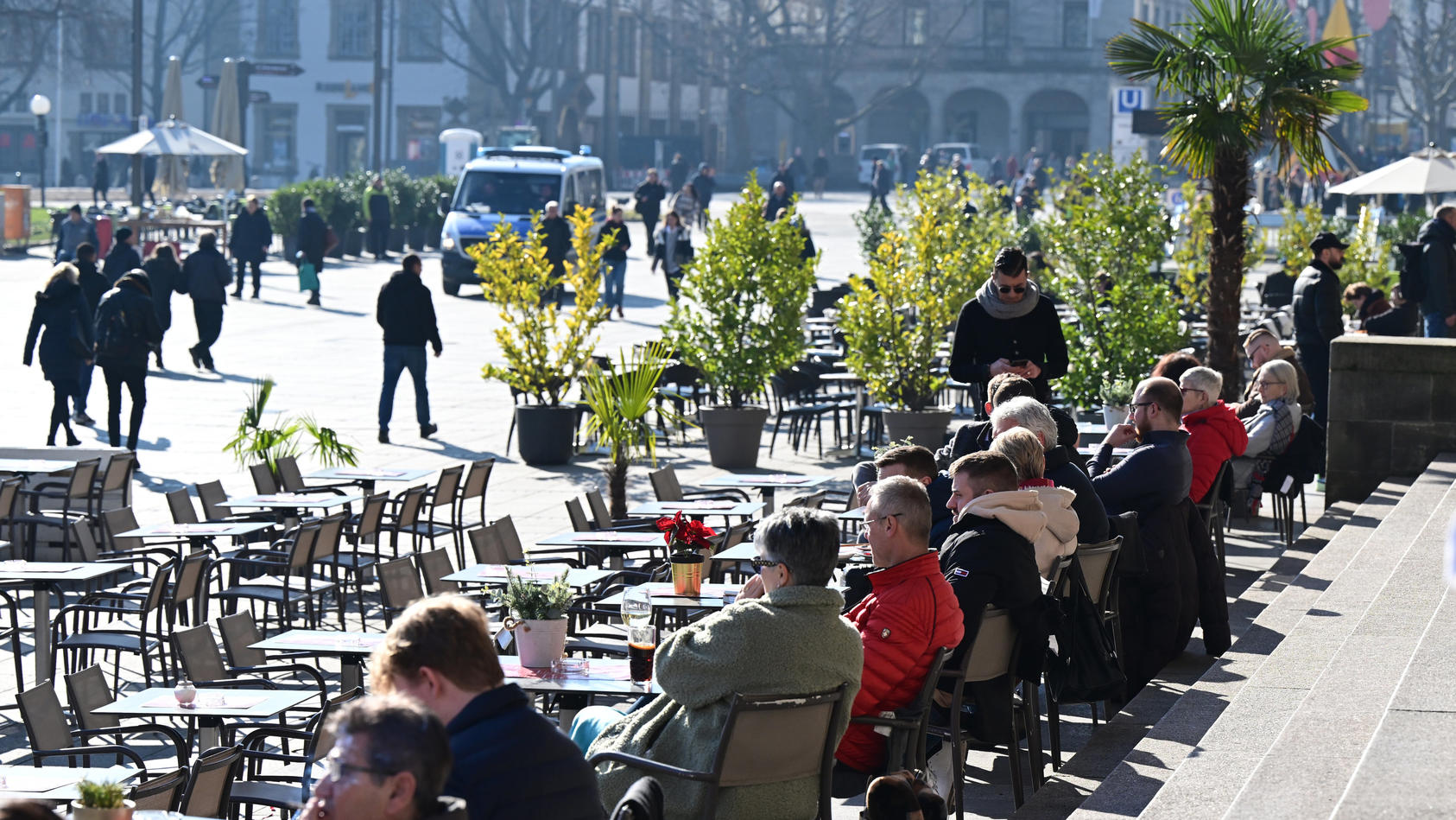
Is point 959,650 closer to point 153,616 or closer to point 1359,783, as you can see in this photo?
point 1359,783

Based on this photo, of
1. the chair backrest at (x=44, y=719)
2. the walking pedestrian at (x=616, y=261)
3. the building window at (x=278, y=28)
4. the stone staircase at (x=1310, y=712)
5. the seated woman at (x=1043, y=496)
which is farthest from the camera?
the building window at (x=278, y=28)

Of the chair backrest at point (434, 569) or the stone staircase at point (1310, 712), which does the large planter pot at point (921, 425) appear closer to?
the stone staircase at point (1310, 712)

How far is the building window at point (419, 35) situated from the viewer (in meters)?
75.8

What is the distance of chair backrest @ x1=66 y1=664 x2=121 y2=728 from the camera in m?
Result: 6.42

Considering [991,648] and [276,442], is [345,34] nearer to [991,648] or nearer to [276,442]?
[276,442]

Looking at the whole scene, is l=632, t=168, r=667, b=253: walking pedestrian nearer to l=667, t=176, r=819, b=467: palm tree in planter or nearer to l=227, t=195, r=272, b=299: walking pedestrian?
l=227, t=195, r=272, b=299: walking pedestrian

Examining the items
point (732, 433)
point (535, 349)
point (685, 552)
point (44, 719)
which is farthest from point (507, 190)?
point (44, 719)

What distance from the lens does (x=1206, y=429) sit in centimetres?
1055

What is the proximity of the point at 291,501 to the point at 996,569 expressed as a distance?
5885mm

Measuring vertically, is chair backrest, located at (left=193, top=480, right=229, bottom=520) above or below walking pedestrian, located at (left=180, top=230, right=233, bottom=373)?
below

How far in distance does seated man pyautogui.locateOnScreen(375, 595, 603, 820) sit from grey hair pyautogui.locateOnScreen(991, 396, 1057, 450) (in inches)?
170

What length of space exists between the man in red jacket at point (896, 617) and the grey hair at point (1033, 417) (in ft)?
6.64

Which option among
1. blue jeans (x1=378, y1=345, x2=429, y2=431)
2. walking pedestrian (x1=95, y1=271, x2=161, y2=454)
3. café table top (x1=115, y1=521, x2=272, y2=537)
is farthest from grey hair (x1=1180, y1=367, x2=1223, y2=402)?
walking pedestrian (x1=95, y1=271, x2=161, y2=454)

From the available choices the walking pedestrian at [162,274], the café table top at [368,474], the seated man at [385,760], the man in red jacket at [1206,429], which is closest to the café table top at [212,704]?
the seated man at [385,760]
